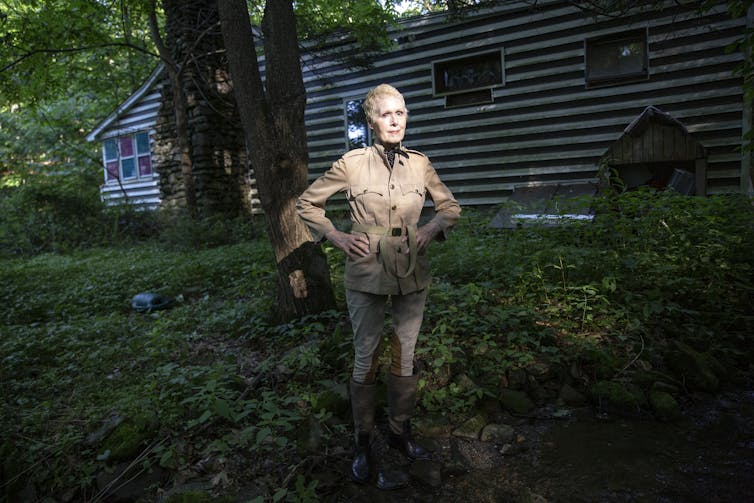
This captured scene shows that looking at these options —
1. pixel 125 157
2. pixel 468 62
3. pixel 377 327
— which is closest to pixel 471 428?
pixel 377 327

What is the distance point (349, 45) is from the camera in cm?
1146

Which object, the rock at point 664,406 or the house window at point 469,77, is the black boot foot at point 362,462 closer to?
the rock at point 664,406

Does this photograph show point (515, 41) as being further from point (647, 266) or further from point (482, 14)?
point (647, 266)

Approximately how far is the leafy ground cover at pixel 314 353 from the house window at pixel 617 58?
4447 mm

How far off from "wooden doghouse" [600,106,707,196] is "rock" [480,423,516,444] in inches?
230

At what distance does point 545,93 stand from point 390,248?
8.18 metres

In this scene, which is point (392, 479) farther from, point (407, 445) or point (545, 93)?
point (545, 93)

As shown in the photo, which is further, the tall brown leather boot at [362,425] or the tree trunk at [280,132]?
the tree trunk at [280,132]

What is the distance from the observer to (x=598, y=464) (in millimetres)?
2676

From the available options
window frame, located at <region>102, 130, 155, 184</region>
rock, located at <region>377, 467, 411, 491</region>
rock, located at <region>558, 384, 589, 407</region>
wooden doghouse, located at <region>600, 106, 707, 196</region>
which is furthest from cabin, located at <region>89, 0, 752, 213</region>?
window frame, located at <region>102, 130, 155, 184</region>

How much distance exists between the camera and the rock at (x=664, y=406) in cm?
315

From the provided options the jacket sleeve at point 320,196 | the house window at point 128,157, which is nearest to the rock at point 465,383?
the jacket sleeve at point 320,196

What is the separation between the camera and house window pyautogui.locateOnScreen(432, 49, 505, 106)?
9.81m

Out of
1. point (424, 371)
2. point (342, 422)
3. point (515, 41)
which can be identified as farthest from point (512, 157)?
point (342, 422)
